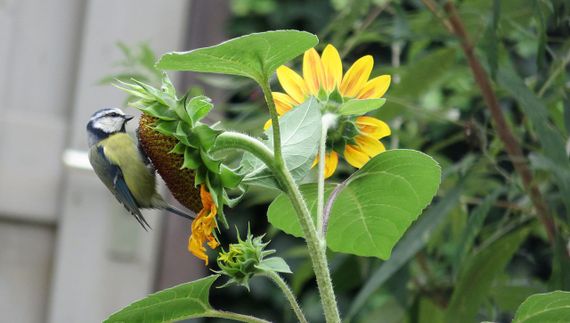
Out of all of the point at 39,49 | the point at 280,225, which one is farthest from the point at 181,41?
the point at 280,225

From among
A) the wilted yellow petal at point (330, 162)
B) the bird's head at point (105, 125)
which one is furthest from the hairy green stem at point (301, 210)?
the bird's head at point (105, 125)

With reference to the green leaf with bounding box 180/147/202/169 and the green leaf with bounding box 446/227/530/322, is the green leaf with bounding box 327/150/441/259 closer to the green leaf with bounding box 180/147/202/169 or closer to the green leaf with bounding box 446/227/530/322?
the green leaf with bounding box 180/147/202/169

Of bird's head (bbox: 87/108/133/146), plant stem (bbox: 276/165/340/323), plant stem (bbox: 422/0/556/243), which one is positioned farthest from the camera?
plant stem (bbox: 422/0/556/243)

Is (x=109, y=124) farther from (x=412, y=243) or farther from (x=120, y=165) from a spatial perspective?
(x=412, y=243)

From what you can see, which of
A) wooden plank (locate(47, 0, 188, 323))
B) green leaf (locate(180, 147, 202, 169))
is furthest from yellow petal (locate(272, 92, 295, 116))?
wooden plank (locate(47, 0, 188, 323))

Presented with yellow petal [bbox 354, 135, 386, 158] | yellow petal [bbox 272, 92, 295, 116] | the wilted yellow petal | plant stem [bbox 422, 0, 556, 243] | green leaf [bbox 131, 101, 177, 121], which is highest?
green leaf [bbox 131, 101, 177, 121]

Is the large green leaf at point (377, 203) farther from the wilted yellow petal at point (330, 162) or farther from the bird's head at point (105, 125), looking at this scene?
the bird's head at point (105, 125)
